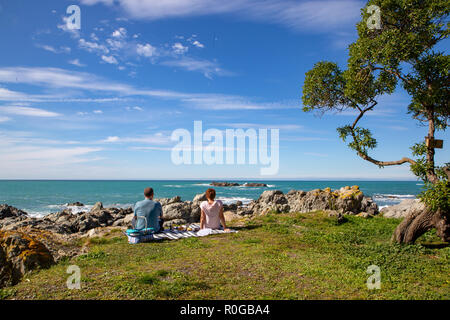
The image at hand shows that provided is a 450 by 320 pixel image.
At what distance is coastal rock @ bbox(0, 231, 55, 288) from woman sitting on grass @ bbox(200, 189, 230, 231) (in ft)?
21.0

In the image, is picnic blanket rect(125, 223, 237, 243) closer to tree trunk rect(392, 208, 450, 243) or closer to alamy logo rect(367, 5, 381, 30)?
tree trunk rect(392, 208, 450, 243)

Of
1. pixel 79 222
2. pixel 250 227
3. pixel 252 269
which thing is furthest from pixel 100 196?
pixel 252 269

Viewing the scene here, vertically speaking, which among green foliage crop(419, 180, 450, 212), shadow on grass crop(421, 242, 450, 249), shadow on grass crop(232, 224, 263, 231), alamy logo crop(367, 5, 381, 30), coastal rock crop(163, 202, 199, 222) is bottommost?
coastal rock crop(163, 202, 199, 222)

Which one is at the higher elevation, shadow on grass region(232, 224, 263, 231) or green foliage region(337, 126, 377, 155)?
green foliage region(337, 126, 377, 155)

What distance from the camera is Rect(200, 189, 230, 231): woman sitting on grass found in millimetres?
13156

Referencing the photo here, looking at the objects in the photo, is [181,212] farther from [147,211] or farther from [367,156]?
[367,156]

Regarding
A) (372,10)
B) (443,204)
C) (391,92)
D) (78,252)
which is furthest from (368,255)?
(78,252)

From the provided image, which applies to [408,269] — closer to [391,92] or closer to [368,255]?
[368,255]

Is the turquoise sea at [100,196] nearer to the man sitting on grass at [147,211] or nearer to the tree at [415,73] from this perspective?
the tree at [415,73]

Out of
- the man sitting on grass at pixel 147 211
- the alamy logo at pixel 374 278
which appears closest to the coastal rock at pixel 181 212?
the man sitting on grass at pixel 147 211

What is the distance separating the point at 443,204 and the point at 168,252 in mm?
9602

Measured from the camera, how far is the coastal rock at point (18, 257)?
7.75m

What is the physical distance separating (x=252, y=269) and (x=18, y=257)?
6745mm

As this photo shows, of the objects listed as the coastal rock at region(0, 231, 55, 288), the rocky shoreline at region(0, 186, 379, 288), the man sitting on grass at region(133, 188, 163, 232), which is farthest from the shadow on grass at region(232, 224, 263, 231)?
the coastal rock at region(0, 231, 55, 288)
